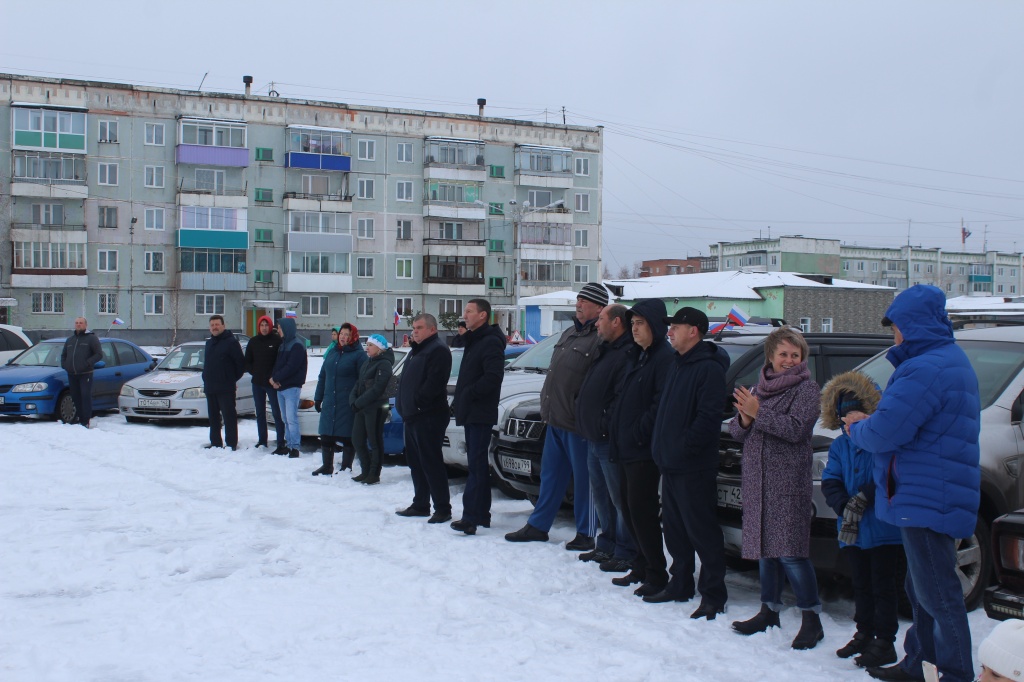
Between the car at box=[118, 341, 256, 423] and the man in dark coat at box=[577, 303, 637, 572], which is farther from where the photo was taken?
the car at box=[118, 341, 256, 423]

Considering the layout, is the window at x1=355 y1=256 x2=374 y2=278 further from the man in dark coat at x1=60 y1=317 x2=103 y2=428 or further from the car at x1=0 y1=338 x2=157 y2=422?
the man in dark coat at x1=60 y1=317 x2=103 y2=428

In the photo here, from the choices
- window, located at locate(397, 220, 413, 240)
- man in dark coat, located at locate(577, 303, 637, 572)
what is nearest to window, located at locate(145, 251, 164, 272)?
window, located at locate(397, 220, 413, 240)

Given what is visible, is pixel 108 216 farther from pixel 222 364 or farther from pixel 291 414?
pixel 291 414

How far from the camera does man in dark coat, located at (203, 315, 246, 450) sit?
13.6 metres

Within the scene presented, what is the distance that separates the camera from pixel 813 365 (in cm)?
775


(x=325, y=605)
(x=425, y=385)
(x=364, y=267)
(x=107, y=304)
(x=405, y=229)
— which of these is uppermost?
(x=405, y=229)

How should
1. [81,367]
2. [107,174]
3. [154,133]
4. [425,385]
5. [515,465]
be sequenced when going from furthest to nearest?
[154,133] → [107,174] → [81,367] → [515,465] → [425,385]

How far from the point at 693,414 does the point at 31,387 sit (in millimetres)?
14384

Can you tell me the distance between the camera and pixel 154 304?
6000 cm

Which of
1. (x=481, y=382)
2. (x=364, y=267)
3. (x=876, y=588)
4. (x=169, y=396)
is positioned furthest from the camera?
(x=364, y=267)

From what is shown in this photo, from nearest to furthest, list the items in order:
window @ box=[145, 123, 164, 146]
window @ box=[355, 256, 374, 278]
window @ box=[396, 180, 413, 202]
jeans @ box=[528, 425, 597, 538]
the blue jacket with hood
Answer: the blue jacket with hood < jeans @ box=[528, 425, 597, 538] < window @ box=[145, 123, 164, 146] < window @ box=[355, 256, 374, 278] < window @ box=[396, 180, 413, 202]


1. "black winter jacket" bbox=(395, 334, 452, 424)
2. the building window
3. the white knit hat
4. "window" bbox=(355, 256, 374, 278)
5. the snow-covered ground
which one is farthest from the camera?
the building window

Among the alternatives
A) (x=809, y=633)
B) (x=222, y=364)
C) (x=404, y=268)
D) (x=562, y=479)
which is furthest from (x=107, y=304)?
(x=809, y=633)

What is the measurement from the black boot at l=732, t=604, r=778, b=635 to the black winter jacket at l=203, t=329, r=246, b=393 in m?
9.44
